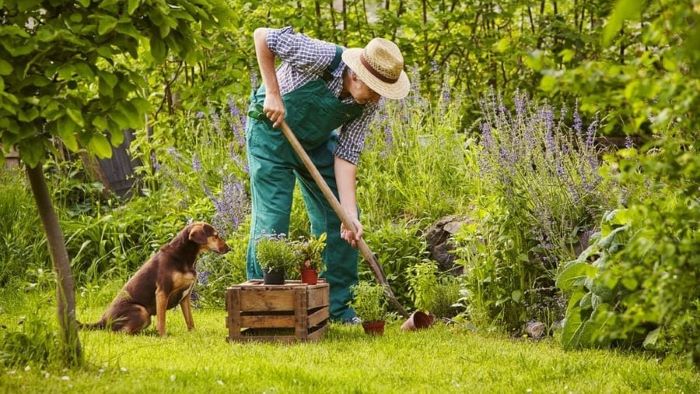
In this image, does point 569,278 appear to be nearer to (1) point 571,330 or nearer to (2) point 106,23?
(1) point 571,330

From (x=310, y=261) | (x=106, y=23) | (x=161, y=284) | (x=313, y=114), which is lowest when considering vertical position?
(x=161, y=284)

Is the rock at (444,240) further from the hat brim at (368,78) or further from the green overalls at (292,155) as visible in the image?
the hat brim at (368,78)

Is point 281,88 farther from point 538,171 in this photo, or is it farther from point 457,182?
point 457,182

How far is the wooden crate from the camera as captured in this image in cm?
514

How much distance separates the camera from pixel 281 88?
576cm

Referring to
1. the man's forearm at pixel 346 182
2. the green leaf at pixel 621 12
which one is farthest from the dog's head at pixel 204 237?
the green leaf at pixel 621 12

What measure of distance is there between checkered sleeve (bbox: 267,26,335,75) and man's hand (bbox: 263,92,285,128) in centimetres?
25

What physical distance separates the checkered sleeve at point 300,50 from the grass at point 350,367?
1454mm

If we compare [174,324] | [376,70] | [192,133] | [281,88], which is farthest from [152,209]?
[376,70]

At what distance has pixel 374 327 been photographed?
5.57 metres

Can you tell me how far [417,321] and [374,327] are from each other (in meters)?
0.41

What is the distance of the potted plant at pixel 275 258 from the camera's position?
17.0 feet

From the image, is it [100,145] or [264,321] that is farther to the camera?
[264,321]

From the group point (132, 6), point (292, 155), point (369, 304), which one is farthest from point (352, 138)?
point (132, 6)
